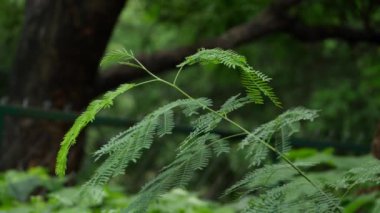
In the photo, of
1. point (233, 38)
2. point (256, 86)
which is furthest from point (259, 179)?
point (233, 38)

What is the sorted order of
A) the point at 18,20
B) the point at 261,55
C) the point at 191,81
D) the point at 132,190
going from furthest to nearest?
the point at 191,81
the point at 261,55
the point at 18,20
the point at 132,190

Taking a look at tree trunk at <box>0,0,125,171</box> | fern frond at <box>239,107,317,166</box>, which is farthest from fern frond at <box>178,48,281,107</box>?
tree trunk at <box>0,0,125,171</box>

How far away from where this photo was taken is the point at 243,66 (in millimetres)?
1786

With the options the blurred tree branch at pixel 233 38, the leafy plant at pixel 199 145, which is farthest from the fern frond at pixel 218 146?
the blurred tree branch at pixel 233 38

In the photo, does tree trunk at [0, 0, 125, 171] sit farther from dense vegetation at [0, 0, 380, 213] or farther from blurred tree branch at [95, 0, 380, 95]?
blurred tree branch at [95, 0, 380, 95]

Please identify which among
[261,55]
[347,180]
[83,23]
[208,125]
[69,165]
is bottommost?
[261,55]

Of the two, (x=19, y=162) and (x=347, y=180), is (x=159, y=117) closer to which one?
(x=347, y=180)

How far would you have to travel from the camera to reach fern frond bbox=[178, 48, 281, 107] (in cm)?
178

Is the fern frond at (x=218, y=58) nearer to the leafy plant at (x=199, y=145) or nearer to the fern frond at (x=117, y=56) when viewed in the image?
the leafy plant at (x=199, y=145)

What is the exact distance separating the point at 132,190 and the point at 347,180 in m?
5.93

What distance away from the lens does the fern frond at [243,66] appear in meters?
1.78

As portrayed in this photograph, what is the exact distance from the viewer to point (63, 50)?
239 inches

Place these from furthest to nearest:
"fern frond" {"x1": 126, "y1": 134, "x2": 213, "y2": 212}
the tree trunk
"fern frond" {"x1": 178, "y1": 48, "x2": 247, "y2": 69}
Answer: the tree trunk < "fern frond" {"x1": 126, "y1": 134, "x2": 213, "y2": 212} < "fern frond" {"x1": 178, "y1": 48, "x2": 247, "y2": 69}

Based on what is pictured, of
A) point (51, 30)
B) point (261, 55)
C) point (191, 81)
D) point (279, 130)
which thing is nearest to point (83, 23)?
point (51, 30)
